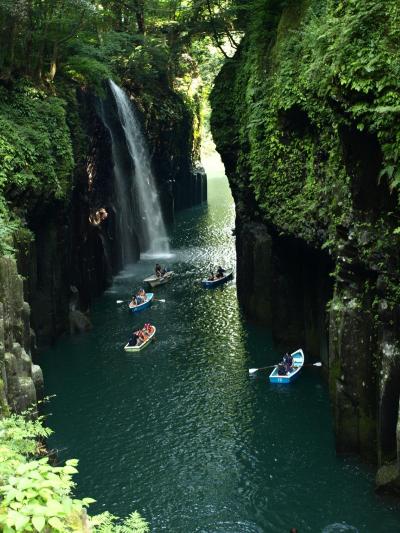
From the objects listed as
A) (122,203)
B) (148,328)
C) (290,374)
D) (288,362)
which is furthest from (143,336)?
(122,203)

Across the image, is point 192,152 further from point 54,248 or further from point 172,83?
point 54,248

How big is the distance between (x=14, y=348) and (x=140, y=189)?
3509 centimetres

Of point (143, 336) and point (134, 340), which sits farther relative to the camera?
point (143, 336)

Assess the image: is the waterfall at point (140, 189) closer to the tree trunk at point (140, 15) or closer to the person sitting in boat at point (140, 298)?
the tree trunk at point (140, 15)

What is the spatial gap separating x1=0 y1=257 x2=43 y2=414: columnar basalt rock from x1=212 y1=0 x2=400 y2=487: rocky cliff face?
9706mm

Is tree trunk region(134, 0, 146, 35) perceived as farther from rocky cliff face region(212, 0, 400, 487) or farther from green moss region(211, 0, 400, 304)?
rocky cliff face region(212, 0, 400, 487)

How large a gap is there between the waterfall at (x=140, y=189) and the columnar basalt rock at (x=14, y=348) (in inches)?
1097

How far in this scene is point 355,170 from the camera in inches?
720

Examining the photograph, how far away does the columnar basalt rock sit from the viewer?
1744 cm

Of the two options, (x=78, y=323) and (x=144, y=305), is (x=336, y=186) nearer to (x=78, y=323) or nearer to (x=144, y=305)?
(x=78, y=323)

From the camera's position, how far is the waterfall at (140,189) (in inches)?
1914

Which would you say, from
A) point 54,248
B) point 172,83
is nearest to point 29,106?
point 54,248

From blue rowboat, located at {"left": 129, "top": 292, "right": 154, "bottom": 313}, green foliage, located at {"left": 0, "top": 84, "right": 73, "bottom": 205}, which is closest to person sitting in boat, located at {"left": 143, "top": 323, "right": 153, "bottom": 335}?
blue rowboat, located at {"left": 129, "top": 292, "right": 154, "bottom": 313}

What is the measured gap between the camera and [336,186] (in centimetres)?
2036
